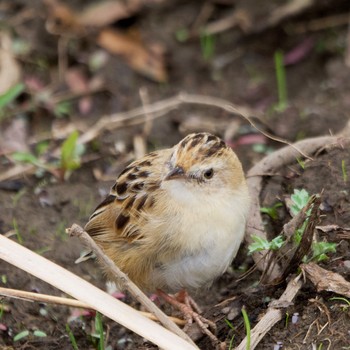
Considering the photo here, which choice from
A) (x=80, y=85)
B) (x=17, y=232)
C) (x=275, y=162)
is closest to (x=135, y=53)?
(x=80, y=85)

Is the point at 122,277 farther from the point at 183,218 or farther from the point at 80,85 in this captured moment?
the point at 80,85

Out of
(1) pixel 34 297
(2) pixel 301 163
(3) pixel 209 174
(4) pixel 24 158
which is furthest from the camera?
(4) pixel 24 158

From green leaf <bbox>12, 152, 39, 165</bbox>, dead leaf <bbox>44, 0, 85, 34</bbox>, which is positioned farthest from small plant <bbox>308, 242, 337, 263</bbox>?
dead leaf <bbox>44, 0, 85, 34</bbox>

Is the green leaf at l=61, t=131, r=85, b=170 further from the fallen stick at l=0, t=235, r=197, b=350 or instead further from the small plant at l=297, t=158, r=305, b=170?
the fallen stick at l=0, t=235, r=197, b=350

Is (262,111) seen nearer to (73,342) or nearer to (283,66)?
(283,66)

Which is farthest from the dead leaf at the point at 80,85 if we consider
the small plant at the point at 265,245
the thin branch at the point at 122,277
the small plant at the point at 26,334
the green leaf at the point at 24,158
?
the thin branch at the point at 122,277

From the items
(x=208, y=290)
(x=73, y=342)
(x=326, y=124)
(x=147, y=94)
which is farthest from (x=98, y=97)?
(x=73, y=342)
